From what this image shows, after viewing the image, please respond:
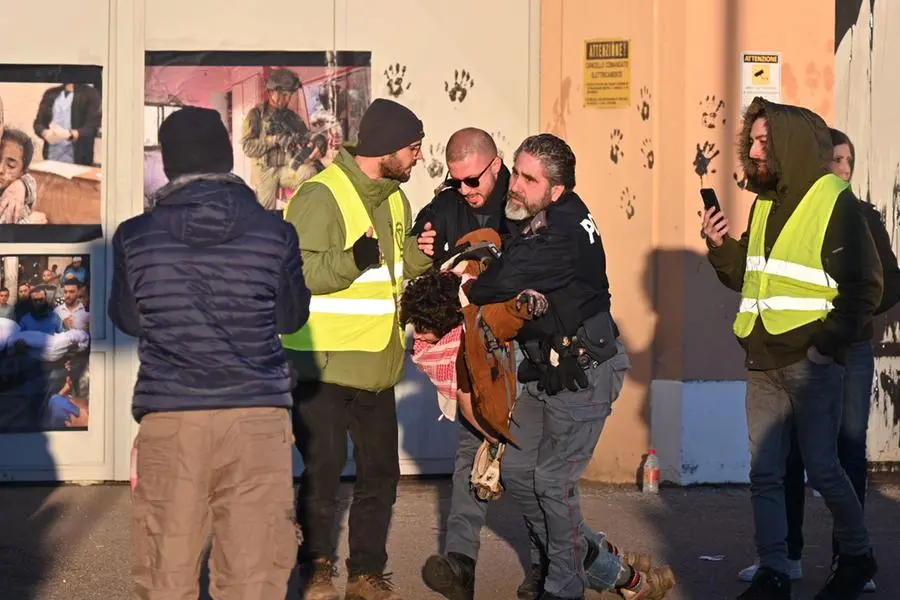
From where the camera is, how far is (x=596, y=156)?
9320 mm

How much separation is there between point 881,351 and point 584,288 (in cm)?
397

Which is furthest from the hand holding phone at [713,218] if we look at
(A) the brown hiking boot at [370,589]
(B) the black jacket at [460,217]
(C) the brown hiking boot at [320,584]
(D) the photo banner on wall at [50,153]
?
(D) the photo banner on wall at [50,153]

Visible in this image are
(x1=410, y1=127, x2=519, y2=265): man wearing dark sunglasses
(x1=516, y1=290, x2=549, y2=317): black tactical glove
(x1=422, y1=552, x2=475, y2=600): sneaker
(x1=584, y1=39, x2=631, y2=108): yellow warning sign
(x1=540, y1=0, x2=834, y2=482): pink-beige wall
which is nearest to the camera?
(x1=516, y1=290, x2=549, y2=317): black tactical glove

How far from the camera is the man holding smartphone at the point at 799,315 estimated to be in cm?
655

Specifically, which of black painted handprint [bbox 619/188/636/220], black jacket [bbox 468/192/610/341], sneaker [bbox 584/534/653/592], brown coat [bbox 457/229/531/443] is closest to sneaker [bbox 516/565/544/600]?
sneaker [bbox 584/534/653/592]

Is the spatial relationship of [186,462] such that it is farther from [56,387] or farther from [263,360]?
[56,387]

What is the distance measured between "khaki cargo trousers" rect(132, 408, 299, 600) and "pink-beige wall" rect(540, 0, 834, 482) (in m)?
4.43

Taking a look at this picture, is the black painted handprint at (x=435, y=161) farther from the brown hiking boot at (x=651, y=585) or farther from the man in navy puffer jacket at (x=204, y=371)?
the man in navy puffer jacket at (x=204, y=371)

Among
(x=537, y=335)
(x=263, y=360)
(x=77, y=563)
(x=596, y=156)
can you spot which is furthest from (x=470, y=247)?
(x=596, y=156)

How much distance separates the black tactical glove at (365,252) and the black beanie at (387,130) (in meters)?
0.52

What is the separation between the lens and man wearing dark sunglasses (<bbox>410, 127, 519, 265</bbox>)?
22.6ft

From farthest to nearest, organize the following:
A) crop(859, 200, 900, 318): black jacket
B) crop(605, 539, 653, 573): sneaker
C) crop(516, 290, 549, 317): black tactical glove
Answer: crop(859, 200, 900, 318): black jacket
crop(605, 539, 653, 573): sneaker
crop(516, 290, 549, 317): black tactical glove

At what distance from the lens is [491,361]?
248 inches

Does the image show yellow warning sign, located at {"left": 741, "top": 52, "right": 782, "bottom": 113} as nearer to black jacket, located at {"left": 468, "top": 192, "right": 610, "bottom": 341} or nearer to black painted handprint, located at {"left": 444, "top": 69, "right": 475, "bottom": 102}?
black painted handprint, located at {"left": 444, "top": 69, "right": 475, "bottom": 102}
